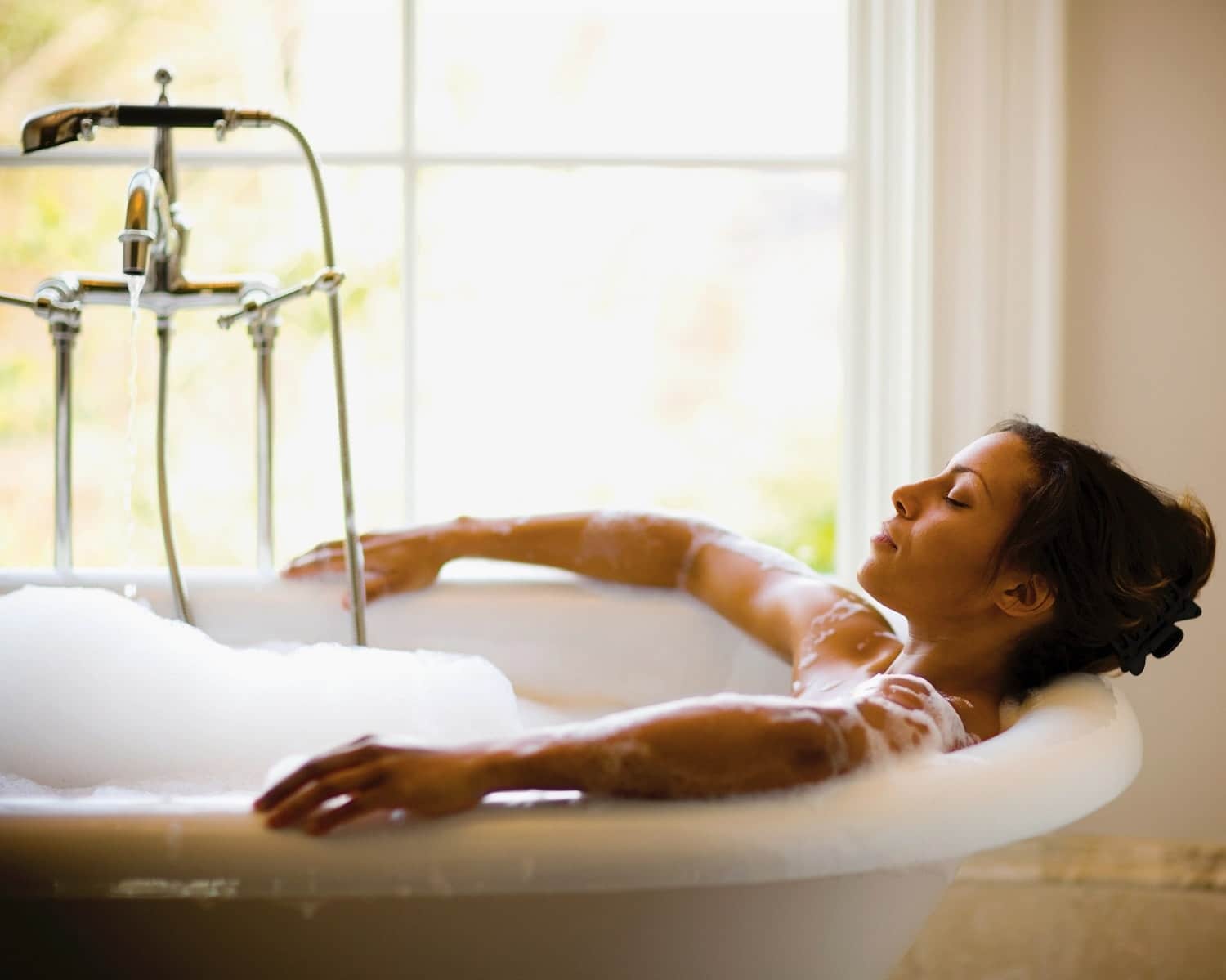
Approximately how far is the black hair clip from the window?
143cm

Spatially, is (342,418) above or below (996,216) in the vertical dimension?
below

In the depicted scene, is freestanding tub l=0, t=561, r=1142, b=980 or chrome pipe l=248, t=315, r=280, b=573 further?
chrome pipe l=248, t=315, r=280, b=573

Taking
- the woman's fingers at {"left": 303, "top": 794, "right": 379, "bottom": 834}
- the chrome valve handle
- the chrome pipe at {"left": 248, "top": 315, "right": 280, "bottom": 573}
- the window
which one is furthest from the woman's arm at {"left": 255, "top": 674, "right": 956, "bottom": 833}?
the window

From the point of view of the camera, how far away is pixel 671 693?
1.45 metres

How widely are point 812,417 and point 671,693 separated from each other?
5.70 ft

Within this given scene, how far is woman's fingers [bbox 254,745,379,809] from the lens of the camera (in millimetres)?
673

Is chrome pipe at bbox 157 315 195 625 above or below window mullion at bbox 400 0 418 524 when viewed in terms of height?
below

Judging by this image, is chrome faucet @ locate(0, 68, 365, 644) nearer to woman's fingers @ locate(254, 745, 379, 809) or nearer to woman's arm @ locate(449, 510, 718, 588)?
woman's arm @ locate(449, 510, 718, 588)

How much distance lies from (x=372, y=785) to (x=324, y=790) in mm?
28

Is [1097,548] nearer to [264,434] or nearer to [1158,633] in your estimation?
[1158,633]

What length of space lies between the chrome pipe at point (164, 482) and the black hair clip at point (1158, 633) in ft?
3.30

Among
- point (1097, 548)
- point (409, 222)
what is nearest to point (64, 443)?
point (409, 222)

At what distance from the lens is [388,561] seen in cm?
147

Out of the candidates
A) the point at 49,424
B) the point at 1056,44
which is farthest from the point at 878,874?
the point at 49,424
